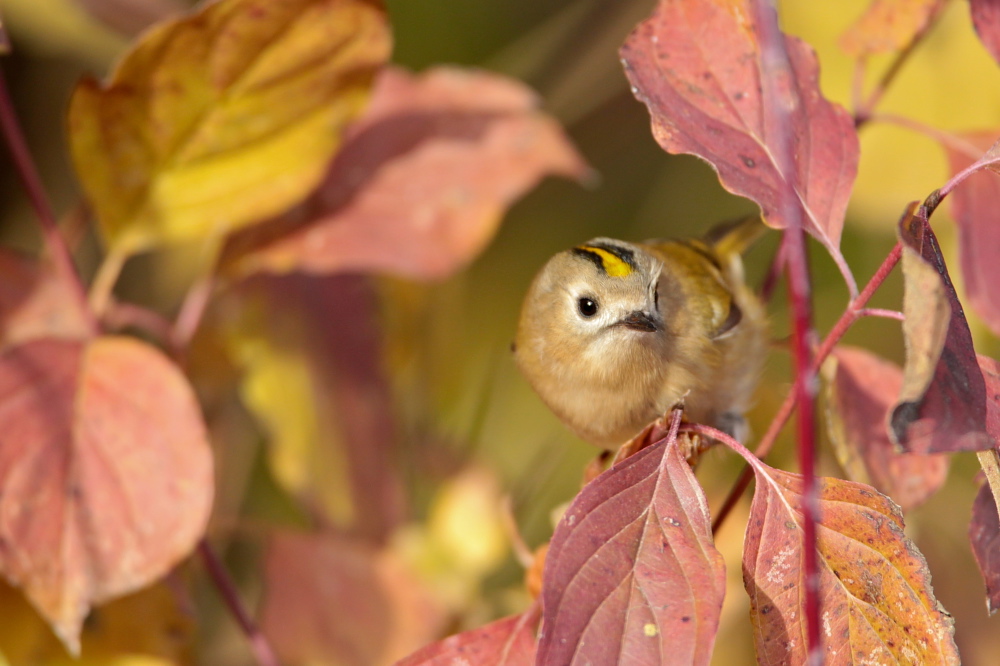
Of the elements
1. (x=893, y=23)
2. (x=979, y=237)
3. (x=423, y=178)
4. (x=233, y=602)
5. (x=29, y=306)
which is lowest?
(x=233, y=602)

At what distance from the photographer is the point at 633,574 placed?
20.6 inches

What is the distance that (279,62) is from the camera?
0.82 meters

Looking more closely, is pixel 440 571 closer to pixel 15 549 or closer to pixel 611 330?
pixel 611 330

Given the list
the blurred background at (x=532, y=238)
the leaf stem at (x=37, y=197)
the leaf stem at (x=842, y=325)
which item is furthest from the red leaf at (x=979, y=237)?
the leaf stem at (x=37, y=197)

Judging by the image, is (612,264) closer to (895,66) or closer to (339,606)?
(895,66)

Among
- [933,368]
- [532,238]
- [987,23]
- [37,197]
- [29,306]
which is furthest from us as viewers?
[532,238]

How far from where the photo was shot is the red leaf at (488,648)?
0.60m

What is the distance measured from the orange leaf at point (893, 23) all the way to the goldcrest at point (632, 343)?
0.28 m

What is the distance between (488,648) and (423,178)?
0.51 meters

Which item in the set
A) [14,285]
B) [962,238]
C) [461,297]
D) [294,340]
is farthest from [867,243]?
[14,285]

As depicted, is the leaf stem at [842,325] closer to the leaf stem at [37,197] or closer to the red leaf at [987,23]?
the red leaf at [987,23]

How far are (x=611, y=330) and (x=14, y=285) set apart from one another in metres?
0.59

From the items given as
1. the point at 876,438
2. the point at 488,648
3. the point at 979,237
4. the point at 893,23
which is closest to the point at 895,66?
the point at 893,23

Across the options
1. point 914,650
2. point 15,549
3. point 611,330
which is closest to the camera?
point 914,650
